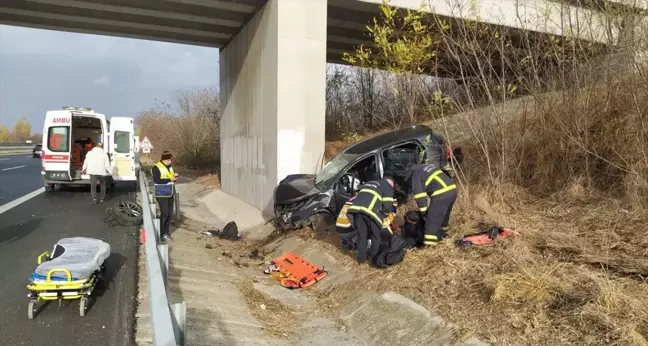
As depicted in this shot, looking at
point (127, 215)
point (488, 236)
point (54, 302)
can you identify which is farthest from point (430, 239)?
point (127, 215)

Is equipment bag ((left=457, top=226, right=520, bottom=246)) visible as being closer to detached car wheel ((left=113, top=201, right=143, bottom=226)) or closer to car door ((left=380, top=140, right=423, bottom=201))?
car door ((left=380, top=140, right=423, bottom=201))

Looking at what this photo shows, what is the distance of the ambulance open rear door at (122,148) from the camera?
1430cm

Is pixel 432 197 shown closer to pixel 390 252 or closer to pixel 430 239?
pixel 430 239

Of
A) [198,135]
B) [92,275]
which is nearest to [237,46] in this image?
[92,275]

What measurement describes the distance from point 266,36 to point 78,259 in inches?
332

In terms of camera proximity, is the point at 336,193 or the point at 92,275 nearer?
the point at 92,275

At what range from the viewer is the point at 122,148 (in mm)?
14500

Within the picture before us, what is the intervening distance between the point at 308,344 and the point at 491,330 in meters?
1.95

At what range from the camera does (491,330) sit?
410 centimetres

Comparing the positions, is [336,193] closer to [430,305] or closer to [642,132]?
[430,305]

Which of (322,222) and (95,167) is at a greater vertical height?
(95,167)

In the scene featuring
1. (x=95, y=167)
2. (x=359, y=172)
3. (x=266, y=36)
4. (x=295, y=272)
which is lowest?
(x=295, y=272)

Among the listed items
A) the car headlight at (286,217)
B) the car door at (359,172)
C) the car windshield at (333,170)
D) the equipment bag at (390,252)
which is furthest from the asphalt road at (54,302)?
the car door at (359,172)

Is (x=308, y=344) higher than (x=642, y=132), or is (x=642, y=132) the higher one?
(x=642, y=132)
